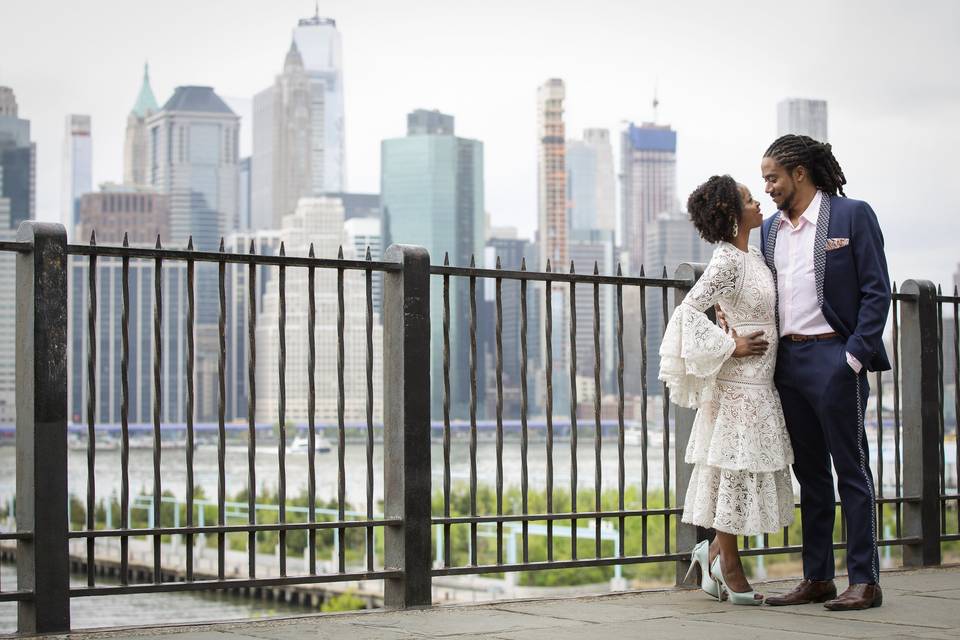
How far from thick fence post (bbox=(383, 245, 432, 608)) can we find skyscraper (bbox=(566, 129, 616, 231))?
16518 centimetres

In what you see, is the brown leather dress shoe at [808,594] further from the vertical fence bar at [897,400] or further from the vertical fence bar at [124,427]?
the vertical fence bar at [124,427]

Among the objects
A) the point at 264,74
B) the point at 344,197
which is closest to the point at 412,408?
the point at 344,197

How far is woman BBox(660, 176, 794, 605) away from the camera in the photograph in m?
4.25

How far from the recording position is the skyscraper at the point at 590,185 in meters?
173

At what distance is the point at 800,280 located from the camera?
4277 millimetres

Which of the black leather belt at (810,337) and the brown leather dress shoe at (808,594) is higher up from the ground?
A: the black leather belt at (810,337)

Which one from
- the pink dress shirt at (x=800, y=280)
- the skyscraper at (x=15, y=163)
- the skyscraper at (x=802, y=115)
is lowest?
the pink dress shirt at (x=800, y=280)

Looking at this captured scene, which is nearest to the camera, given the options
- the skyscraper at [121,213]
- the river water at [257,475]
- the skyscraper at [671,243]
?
the river water at [257,475]

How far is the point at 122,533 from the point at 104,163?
601 ft

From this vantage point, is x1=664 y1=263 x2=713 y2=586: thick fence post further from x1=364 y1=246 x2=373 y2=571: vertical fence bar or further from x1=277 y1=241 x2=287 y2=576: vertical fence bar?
x1=277 y1=241 x2=287 y2=576: vertical fence bar

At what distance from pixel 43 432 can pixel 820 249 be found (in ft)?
8.18

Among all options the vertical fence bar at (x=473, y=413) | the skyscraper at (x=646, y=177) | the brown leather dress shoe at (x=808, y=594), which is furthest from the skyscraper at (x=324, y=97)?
the brown leather dress shoe at (x=808, y=594)

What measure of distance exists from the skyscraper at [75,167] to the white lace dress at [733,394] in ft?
506

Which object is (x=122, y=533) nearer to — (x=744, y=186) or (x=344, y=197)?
(x=744, y=186)
